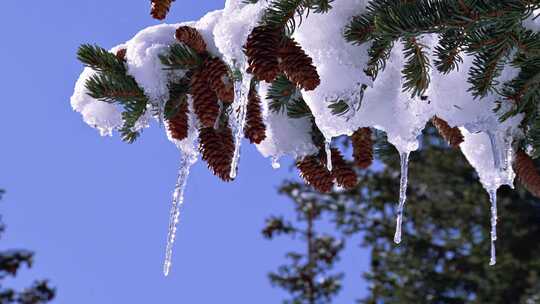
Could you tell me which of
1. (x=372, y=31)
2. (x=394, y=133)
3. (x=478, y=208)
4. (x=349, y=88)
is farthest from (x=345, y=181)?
(x=478, y=208)

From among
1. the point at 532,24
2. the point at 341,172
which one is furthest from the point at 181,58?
the point at 532,24

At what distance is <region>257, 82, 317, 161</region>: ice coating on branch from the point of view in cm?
276

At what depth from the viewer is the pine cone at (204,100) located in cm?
232

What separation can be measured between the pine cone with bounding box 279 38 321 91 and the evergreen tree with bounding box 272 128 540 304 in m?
12.0

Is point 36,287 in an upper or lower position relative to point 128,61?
upper

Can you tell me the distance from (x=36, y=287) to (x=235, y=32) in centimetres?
1079

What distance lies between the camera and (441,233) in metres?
15.3

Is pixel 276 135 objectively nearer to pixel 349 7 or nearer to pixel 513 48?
pixel 349 7

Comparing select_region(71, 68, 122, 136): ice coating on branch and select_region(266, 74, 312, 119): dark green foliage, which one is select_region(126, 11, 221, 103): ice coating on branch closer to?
select_region(71, 68, 122, 136): ice coating on branch

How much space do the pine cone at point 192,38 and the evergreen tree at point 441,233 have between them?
1199 cm

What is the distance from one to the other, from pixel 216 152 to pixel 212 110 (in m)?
0.17

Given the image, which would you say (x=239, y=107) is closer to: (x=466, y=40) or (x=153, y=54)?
(x=153, y=54)

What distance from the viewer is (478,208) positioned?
47.8ft

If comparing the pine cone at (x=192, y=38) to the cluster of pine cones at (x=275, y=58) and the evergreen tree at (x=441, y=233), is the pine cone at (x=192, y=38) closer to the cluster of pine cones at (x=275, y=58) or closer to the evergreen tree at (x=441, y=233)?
the cluster of pine cones at (x=275, y=58)
